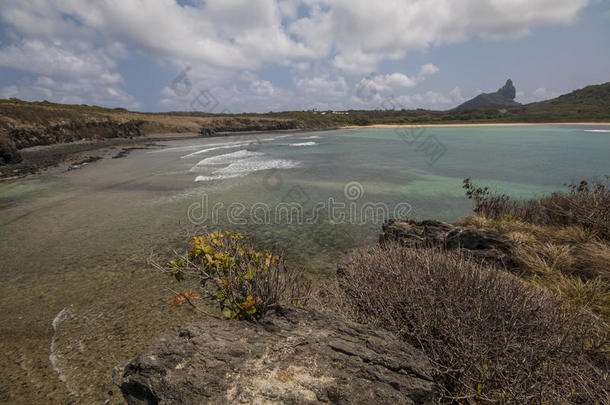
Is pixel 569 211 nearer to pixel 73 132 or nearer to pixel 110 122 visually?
pixel 73 132

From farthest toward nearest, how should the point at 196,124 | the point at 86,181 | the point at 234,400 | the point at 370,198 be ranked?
the point at 196,124 → the point at 86,181 → the point at 370,198 → the point at 234,400

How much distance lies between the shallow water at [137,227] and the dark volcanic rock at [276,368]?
2.64 meters

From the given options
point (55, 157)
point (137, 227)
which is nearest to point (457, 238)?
point (137, 227)

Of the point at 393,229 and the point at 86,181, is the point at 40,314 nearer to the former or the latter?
the point at 393,229

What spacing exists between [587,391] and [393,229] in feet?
19.5

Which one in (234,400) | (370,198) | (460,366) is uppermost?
(234,400)

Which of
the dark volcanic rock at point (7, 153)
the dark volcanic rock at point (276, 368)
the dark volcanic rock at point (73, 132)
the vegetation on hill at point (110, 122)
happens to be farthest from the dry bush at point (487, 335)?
the dark volcanic rock at point (73, 132)

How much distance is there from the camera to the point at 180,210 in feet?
45.0

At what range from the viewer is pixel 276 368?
2279 millimetres

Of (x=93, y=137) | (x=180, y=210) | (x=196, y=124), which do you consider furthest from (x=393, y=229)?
(x=196, y=124)

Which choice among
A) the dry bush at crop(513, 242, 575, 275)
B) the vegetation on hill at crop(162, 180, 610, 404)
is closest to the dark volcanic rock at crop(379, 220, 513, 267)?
the dry bush at crop(513, 242, 575, 275)
